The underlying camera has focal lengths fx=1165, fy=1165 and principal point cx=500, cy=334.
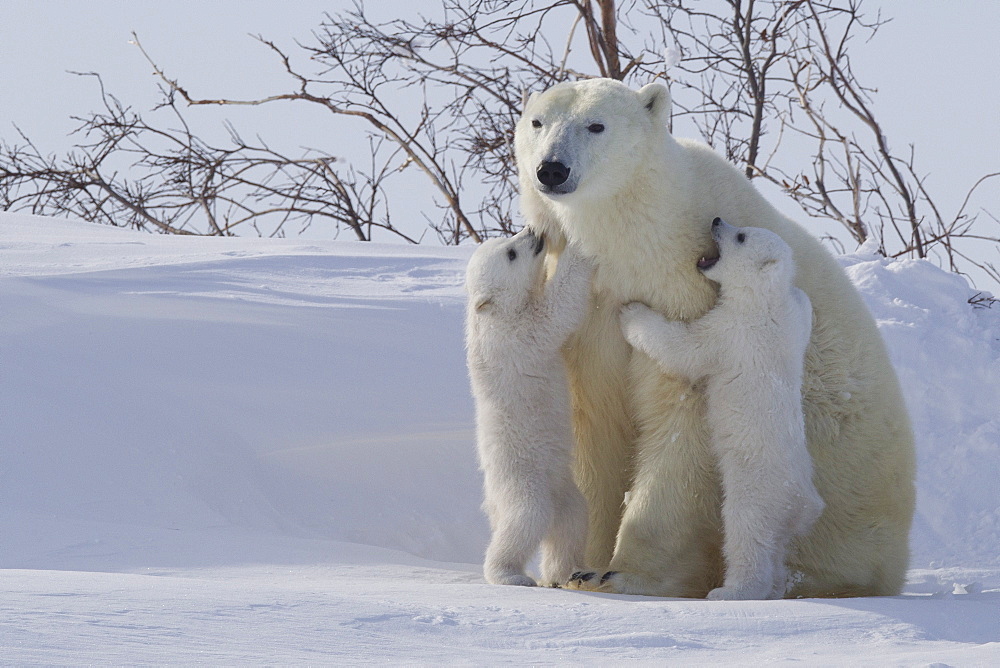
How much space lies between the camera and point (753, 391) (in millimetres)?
3363

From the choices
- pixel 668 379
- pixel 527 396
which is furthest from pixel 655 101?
pixel 527 396

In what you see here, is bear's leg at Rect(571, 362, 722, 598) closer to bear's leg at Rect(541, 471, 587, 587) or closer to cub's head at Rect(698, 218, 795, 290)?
bear's leg at Rect(541, 471, 587, 587)

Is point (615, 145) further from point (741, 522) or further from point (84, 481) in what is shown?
point (84, 481)

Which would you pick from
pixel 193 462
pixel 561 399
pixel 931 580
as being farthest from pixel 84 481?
pixel 931 580

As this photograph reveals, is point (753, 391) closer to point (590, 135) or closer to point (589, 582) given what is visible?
point (589, 582)

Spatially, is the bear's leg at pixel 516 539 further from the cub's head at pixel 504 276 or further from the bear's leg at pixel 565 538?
the cub's head at pixel 504 276

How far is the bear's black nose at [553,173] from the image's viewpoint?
3389mm

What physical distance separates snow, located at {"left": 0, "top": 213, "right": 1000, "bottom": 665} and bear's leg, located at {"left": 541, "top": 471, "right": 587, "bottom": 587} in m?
0.26

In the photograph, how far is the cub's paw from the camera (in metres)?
3.42

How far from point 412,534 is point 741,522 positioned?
144 cm

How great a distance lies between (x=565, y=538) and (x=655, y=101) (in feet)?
4.50

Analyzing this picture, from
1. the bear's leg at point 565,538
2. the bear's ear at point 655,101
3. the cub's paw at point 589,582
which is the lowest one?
the cub's paw at point 589,582

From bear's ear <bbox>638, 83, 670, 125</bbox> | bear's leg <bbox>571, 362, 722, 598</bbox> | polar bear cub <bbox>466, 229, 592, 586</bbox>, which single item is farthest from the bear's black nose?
bear's leg <bbox>571, 362, 722, 598</bbox>

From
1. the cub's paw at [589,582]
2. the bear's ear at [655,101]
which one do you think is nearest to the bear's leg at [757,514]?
the cub's paw at [589,582]
